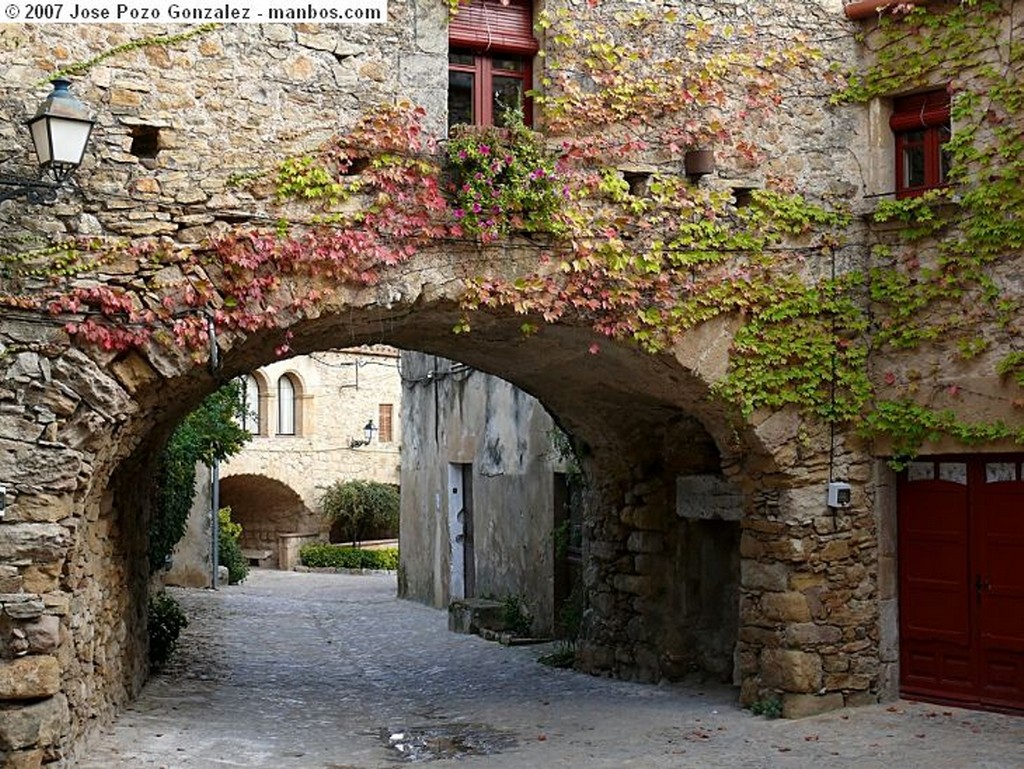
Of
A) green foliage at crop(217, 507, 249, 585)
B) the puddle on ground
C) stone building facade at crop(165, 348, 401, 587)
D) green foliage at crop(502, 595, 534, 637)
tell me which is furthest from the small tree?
the puddle on ground

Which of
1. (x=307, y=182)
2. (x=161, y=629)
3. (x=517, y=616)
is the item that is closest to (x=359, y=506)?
(x=517, y=616)

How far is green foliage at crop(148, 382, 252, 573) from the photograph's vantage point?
13.0 m

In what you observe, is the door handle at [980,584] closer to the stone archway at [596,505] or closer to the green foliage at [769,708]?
the stone archway at [596,505]

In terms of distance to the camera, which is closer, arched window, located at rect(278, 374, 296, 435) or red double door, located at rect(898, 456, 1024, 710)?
red double door, located at rect(898, 456, 1024, 710)

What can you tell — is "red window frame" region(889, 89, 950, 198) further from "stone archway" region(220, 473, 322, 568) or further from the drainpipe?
"stone archway" region(220, 473, 322, 568)

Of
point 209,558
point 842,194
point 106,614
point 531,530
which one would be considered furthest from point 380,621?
point 842,194

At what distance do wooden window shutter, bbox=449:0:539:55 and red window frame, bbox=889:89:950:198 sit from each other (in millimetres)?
2634

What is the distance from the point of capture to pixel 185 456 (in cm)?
1502

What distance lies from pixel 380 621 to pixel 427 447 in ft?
9.87

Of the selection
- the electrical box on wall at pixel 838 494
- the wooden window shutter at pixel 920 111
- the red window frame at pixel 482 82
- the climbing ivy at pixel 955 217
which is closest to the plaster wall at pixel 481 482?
the electrical box on wall at pixel 838 494

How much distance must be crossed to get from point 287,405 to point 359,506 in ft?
9.89

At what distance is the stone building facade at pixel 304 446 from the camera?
90.3 feet

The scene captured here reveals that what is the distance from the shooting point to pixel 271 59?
733 centimetres

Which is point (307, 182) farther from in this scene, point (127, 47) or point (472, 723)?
point (472, 723)
